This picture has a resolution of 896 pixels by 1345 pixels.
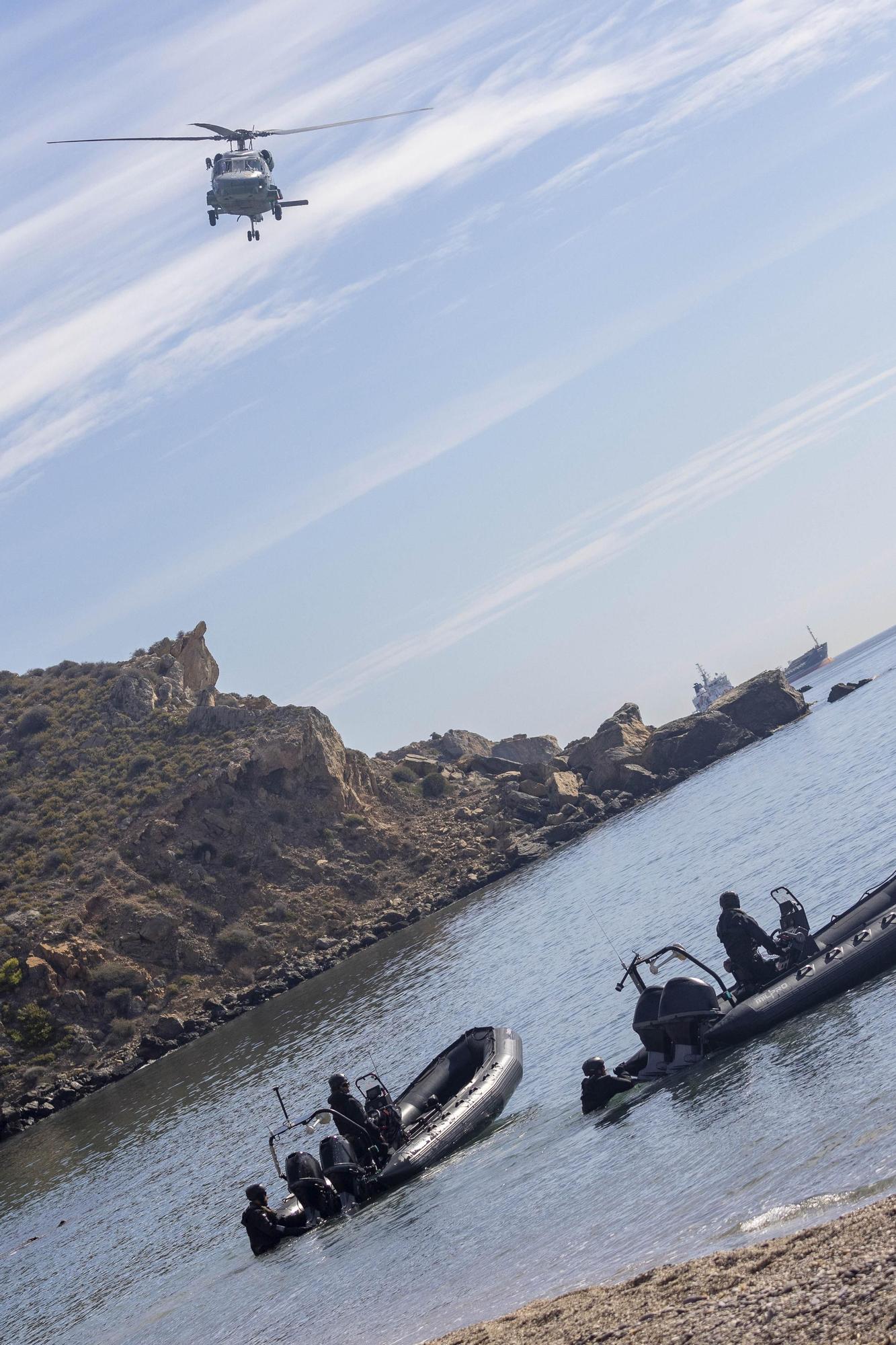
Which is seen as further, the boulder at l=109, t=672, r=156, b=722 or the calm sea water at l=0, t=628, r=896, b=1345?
the boulder at l=109, t=672, r=156, b=722

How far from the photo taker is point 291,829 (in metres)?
72.6

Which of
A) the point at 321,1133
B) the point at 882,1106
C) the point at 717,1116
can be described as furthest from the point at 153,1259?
the point at 882,1106

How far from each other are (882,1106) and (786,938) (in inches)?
251

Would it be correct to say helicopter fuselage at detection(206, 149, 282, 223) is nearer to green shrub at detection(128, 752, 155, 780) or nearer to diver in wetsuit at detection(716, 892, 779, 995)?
diver in wetsuit at detection(716, 892, 779, 995)

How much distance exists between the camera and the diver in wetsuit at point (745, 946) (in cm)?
1892

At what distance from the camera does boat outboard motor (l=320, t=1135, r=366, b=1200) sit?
1988cm

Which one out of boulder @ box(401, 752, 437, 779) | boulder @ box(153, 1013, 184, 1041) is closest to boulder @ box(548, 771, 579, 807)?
boulder @ box(401, 752, 437, 779)

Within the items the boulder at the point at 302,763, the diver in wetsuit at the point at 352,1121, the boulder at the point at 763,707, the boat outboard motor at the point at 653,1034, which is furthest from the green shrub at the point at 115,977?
the boulder at the point at 763,707

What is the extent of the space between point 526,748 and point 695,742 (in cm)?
1617

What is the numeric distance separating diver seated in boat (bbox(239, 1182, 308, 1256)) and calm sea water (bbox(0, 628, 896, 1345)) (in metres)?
0.21

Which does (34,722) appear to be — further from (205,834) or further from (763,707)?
(763,707)

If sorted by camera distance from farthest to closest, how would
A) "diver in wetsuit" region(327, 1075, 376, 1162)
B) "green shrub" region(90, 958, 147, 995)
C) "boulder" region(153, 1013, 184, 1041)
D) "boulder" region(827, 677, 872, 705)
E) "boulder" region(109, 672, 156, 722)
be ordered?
"boulder" region(827, 677, 872, 705)
"boulder" region(109, 672, 156, 722)
"green shrub" region(90, 958, 147, 995)
"boulder" region(153, 1013, 184, 1041)
"diver in wetsuit" region(327, 1075, 376, 1162)

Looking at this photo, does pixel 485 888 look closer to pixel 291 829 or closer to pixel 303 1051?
pixel 291 829

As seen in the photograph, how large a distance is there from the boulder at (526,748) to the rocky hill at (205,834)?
3216 millimetres
